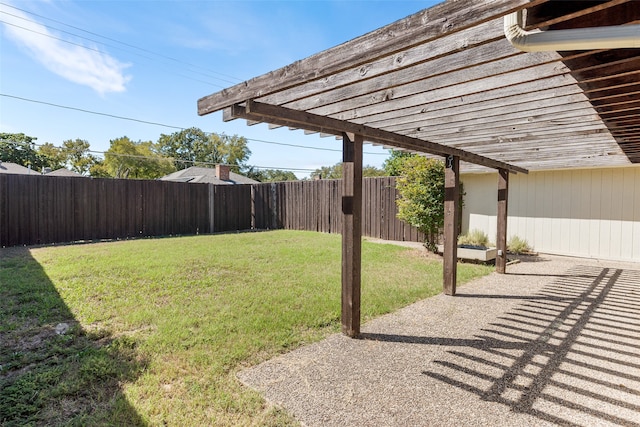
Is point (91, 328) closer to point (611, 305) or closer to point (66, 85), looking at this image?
point (611, 305)

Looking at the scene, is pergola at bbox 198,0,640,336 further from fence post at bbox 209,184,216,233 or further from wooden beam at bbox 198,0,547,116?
fence post at bbox 209,184,216,233

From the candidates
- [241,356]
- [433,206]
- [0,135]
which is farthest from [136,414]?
[0,135]

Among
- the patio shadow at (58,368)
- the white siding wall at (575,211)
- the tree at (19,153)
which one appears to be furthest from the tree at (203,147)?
the patio shadow at (58,368)

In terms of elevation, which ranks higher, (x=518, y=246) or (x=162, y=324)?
(x=518, y=246)

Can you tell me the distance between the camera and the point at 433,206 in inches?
277

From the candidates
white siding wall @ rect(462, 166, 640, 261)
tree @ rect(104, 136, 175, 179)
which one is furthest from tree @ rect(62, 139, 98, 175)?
white siding wall @ rect(462, 166, 640, 261)

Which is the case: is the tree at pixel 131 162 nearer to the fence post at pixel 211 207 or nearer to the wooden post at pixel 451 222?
the fence post at pixel 211 207

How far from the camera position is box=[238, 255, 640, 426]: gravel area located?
188 centimetres

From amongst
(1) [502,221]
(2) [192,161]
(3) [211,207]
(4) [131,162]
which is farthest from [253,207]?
(4) [131,162]

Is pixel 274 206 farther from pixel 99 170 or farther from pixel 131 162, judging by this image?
pixel 99 170

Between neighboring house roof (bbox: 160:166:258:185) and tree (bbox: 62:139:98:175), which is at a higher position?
tree (bbox: 62:139:98:175)

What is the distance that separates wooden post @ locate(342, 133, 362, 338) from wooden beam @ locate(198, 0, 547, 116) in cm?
113

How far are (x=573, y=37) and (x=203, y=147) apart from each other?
3565 centimetres

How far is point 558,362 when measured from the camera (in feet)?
8.09
